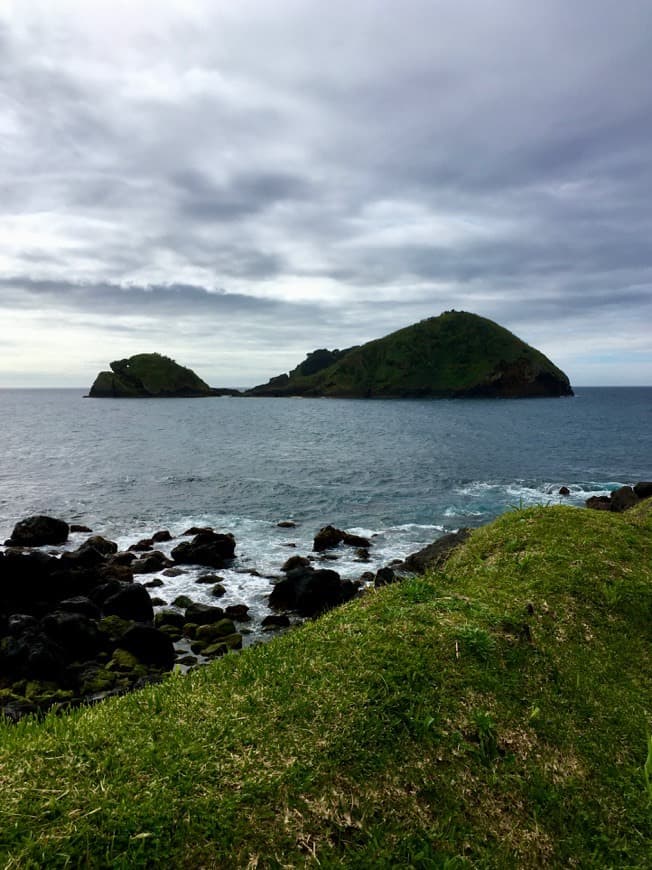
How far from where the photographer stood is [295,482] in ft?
182

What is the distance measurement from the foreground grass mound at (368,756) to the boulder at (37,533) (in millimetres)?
31594

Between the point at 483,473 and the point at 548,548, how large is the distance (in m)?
48.9

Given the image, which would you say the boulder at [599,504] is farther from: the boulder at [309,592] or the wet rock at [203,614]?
the wet rock at [203,614]

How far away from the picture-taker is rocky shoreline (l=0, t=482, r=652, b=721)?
621 inches

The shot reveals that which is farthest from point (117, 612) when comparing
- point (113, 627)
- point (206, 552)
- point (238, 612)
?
point (206, 552)

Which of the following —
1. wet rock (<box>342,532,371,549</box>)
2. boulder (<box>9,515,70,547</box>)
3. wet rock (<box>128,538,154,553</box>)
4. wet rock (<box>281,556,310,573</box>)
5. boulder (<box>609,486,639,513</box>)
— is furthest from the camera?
boulder (<box>609,486,639,513</box>)

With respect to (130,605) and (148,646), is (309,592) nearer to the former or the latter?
(148,646)

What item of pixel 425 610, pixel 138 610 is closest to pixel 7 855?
pixel 425 610

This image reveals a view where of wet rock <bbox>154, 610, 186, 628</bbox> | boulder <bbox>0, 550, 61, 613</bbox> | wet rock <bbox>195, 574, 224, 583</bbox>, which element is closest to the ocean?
wet rock <bbox>195, 574, 224, 583</bbox>

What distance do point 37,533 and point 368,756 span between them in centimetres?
3493

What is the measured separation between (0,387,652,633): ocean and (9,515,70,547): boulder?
10.8ft

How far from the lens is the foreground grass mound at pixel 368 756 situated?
15.4 feet

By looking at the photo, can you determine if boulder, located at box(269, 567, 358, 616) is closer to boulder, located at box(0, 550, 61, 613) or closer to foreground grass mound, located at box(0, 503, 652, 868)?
boulder, located at box(0, 550, 61, 613)

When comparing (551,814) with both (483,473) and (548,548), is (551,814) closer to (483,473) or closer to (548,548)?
(548,548)
